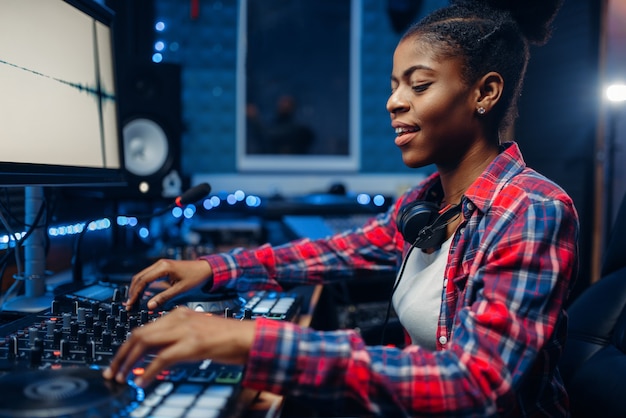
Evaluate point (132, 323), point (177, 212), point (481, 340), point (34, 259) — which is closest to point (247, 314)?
point (132, 323)

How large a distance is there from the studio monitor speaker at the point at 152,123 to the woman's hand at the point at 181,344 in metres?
1.35

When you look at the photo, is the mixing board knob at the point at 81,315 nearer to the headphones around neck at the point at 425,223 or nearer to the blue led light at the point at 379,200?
the headphones around neck at the point at 425,223

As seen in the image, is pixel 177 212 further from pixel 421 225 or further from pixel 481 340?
pixel 481 340

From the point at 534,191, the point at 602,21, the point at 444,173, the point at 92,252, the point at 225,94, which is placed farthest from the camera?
the point at 225,94

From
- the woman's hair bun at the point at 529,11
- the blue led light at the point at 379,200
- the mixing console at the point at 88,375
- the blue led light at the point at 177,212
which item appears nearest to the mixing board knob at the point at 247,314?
the mixing console at the point at 88,375

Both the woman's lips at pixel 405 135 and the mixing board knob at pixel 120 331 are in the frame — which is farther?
the woman's lips at pixel 405 135

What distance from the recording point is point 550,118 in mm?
2564

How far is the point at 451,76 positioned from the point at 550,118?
1840mm

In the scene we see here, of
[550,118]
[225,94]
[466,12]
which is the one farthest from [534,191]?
[225,94]

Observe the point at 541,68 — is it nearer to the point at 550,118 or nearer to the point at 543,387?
the point at 550,118

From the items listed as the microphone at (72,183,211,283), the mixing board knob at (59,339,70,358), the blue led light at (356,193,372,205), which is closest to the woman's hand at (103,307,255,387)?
the mixing board knob at (59,339,70,358)

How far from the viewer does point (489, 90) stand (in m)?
0.96

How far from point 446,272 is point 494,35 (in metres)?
0.41

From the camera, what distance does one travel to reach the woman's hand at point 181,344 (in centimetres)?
59
